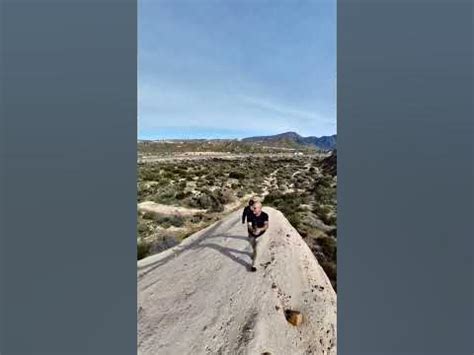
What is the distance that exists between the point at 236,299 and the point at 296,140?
2.33m

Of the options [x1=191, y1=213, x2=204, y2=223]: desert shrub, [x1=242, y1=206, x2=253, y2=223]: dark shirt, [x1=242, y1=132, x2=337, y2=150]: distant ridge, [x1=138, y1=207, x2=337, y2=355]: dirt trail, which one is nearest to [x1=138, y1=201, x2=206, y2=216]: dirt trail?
[x1=191, y1=213, x2=204, y2=223]: desert shrub

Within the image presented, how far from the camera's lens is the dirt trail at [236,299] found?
213 centimetres

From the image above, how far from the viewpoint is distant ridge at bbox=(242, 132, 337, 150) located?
3.06m

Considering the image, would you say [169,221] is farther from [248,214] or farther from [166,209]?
[248,214]

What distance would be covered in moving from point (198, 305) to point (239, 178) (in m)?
2.57

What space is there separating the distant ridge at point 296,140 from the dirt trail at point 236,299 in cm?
120

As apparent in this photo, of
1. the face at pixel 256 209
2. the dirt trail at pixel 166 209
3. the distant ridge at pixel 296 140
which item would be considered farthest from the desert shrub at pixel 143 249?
the distant ridge at pixel 296 140

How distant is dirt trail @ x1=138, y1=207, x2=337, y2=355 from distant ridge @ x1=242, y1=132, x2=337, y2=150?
1.20m

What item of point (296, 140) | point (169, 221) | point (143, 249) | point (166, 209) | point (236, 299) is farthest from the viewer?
A: point (166, 209)

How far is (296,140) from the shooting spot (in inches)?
142

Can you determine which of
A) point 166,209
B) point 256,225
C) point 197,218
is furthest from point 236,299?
point 166,209

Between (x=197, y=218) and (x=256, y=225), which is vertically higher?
(x=256, y=225)
